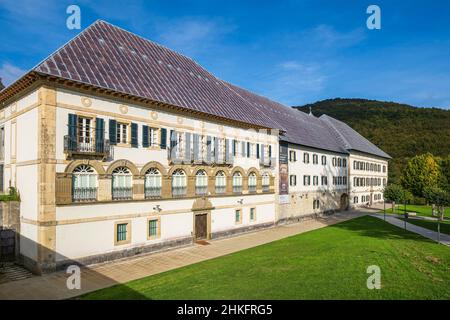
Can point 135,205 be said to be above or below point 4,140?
below

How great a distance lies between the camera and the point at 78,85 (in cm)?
1900

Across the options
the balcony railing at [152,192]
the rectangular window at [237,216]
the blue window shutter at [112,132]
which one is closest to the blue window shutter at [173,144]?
the balcony railing at [152,192]

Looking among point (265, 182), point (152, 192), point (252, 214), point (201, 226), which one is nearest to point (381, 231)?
point (265, 182)

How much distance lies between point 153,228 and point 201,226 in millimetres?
5110

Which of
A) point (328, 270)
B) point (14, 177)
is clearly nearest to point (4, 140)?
point (14, 177)

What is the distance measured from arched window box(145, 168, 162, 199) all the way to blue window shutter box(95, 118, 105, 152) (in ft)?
13.2

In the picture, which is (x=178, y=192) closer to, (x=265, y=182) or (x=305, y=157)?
(x=265, y=182)

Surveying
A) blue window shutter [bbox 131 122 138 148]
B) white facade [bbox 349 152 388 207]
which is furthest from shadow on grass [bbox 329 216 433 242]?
white facade [bbox 349 152 388 207]

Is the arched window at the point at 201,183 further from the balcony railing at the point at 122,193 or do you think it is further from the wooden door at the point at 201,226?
the balcony railing at the point at 122,193

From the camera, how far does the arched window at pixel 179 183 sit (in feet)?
80.9

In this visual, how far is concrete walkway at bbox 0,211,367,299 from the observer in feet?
49.2

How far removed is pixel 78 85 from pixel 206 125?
36.8 feet

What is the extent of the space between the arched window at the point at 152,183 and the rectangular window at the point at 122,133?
2.85m

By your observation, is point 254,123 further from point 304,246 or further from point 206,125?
point 304,246
